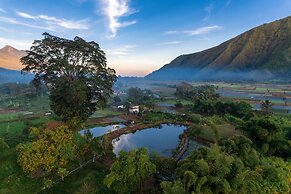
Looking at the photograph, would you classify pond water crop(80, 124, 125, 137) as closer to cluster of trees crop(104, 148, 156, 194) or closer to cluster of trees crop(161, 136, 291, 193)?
cluster of trees crop(104, 148, 156, 194)

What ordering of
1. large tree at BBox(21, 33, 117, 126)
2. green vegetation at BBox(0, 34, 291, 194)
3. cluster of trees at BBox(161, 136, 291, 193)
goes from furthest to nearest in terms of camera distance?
1. large tree at BBox(21, 33, 117, 126)
2. green vegetation at BBox(0, 34, 291, 194)
3. cluster of trees at BBox(161, 136, 291, 193)

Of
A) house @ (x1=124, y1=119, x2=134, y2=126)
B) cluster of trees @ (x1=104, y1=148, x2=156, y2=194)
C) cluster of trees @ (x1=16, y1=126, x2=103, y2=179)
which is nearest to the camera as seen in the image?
cluster of trees @ (x1=104, y1=148, x2=156, y2=194)

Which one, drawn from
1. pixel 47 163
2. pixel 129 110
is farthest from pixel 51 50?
pixel 129 110

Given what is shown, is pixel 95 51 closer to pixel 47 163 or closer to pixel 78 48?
pixel 78 48

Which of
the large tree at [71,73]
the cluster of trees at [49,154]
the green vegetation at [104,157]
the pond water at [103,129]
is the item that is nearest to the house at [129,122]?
the pond water at [103,129]

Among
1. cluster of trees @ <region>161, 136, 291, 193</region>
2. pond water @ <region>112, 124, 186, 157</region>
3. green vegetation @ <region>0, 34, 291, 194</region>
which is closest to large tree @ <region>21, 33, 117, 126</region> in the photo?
green vegetation @ <region>0, 34, 291, 194</region>

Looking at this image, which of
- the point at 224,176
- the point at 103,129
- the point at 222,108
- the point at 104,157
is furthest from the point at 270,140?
the point at 222,108
